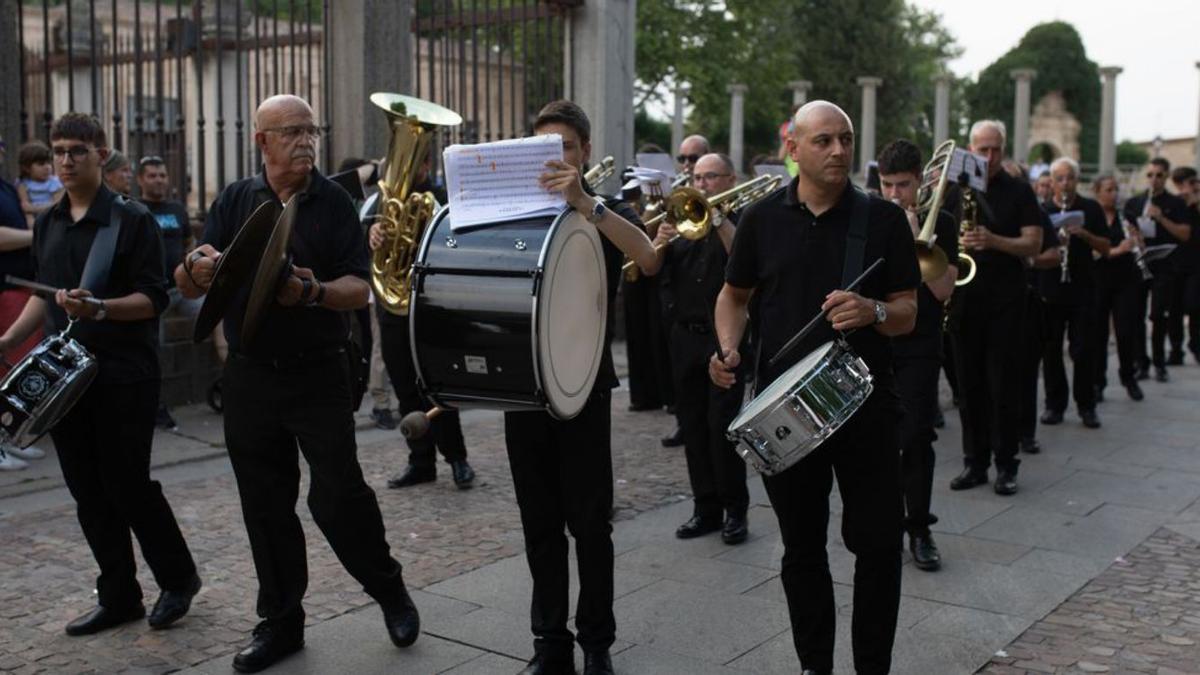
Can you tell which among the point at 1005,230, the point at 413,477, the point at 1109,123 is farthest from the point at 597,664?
the point at 1109,123

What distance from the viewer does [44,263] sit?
4.97 meters

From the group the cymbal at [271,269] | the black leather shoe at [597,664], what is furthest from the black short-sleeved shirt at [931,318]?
the cymbal at [271,269]

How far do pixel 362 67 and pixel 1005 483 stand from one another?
659cm

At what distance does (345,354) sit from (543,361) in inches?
39.3

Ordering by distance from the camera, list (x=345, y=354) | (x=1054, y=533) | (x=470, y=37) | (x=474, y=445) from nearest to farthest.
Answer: (x=345, y=354)
(x=1054, y=533)
(x=474, y=445)
(x=470, y=37)

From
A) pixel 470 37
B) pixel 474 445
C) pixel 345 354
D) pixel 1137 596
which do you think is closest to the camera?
pixel 345 354

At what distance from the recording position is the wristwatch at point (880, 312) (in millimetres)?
3979

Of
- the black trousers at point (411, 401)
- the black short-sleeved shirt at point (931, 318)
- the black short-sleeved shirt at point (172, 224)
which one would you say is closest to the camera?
the black short-sleeved shirt at point (931, 318)

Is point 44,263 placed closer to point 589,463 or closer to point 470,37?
point 589,463

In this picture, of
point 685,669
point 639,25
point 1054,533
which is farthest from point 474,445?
point 639,25

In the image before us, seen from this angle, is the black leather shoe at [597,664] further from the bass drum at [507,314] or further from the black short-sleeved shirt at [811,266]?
the black short-sleeved shirt at [811,266]

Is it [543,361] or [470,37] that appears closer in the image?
[543,361]

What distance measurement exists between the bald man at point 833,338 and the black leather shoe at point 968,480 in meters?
3.70

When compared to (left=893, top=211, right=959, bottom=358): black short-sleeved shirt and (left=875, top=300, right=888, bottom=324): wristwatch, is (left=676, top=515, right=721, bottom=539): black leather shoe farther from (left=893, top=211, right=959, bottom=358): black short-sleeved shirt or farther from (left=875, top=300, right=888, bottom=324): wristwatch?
(left=875, top=300, right=888, bottom=324): wristwatch
